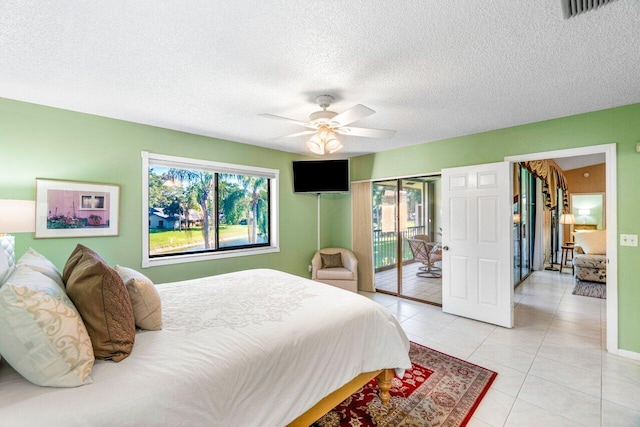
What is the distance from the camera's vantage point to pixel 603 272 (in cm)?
493

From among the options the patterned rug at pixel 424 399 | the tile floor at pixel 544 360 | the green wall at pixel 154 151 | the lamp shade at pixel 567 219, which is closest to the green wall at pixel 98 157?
the green wall at pixel 154 151

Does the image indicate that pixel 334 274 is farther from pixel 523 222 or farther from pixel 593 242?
pixel 593 242

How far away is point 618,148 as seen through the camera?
2729 millimetres

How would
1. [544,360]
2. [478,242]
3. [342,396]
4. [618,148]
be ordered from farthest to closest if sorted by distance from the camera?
[478,242]
[618,148]
[544,360]
[342,396]

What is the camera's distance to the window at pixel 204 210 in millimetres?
3453

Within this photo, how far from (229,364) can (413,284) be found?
4294 mm

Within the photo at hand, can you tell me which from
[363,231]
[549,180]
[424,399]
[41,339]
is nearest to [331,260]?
[363,231]

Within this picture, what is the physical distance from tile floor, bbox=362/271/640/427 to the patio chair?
1078 millimetres

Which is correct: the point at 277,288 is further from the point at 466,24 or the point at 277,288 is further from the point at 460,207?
the point at 460,207

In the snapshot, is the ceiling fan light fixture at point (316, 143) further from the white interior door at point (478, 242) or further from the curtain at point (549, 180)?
the curtain at point (549, 180)

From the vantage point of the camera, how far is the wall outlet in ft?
8.73

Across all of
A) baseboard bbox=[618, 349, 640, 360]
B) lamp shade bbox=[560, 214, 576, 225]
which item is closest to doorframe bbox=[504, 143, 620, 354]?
baseboard bbox=[618, 349, 640, 360]

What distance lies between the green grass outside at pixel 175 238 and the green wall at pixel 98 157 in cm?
28

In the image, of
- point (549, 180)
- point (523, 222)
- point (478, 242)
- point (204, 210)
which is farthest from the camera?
point (549, 180)
